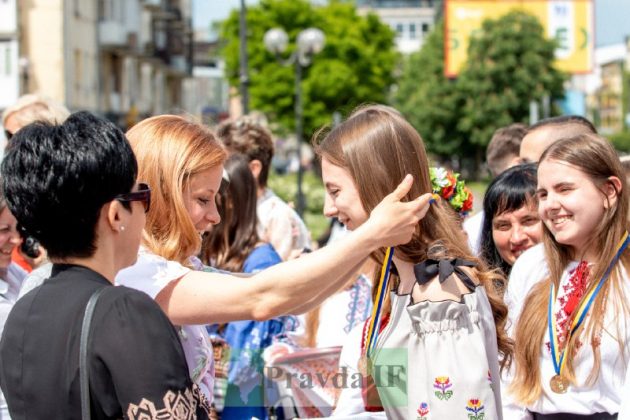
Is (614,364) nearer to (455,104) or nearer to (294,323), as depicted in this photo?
(294,323)

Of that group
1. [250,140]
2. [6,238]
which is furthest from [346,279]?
[250,140]

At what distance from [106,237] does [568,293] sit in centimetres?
207

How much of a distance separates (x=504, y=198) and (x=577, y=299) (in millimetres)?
1249

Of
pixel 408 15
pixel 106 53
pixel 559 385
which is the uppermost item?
pixel 408 15

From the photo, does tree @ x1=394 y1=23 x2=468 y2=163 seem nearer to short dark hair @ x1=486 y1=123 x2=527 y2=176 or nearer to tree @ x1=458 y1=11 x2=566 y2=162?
tree @ x1=458 y1=11 x2=566 y2=162

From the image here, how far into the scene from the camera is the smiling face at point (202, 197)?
132 inches

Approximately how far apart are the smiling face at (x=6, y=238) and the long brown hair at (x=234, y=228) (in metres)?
1.32

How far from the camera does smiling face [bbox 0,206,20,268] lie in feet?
15.5

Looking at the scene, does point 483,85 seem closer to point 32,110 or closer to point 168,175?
point 32,110

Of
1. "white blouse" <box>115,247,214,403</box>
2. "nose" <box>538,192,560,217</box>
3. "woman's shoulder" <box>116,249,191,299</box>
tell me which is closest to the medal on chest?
"nose" <box>538,192,560,217</box>

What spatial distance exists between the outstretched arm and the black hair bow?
293mm

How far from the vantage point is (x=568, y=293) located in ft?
12.6

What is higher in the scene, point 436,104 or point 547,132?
point 547,132

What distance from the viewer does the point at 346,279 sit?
3564 mm
